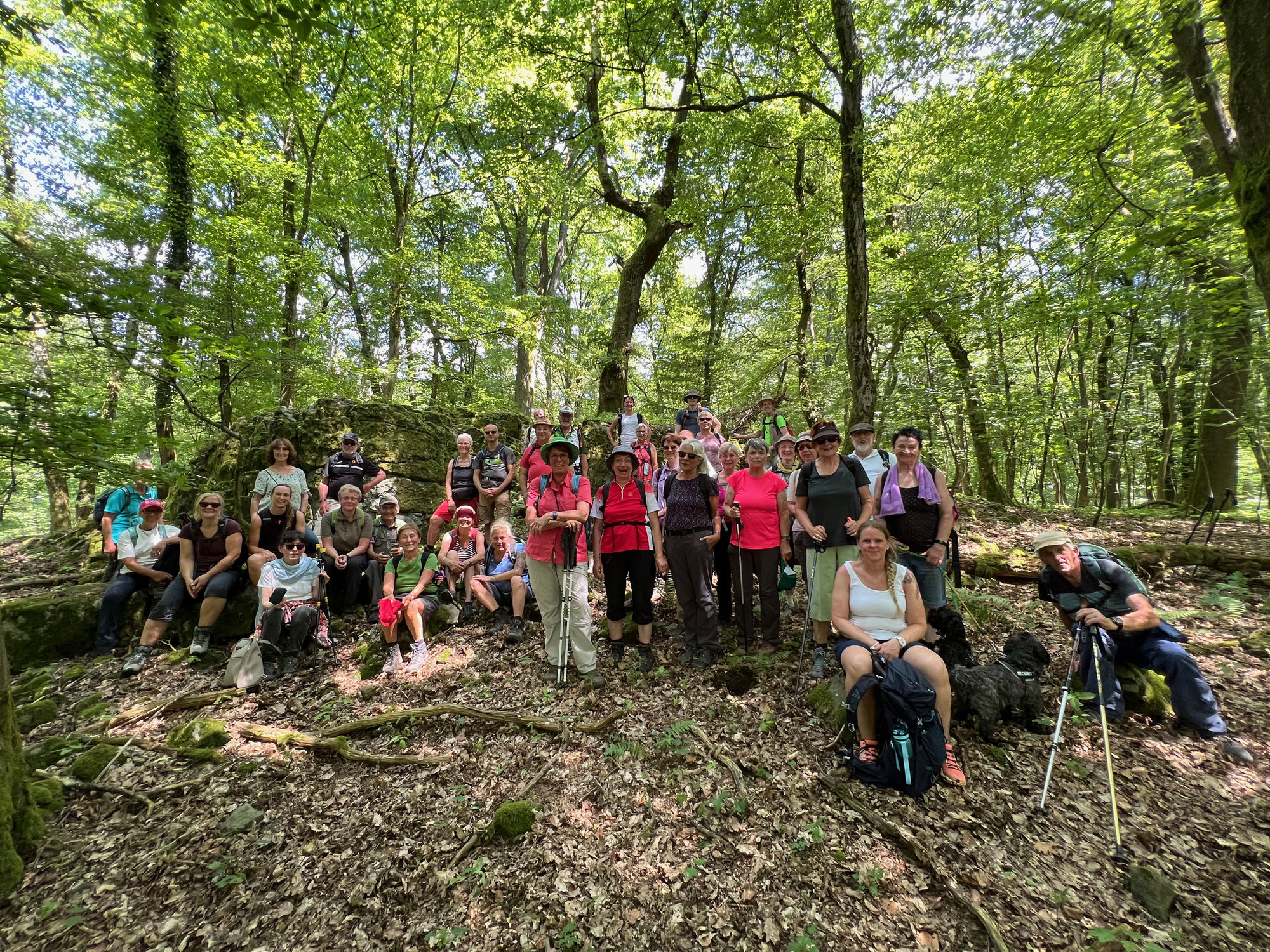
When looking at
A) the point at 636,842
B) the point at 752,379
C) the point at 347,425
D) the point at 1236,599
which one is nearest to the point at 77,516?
the point at 347,425

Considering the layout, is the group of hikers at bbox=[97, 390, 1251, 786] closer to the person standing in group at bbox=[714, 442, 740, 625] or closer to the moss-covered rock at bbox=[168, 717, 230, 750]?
the person standing in group at bbox=[714, 442, 740, 625]

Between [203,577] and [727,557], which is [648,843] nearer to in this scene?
[727,557]

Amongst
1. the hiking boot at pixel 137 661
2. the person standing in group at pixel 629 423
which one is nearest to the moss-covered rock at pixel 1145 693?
the person standing in group at pixel 629 423

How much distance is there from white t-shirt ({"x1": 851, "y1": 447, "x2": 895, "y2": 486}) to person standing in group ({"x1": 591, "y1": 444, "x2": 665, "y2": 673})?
248cm

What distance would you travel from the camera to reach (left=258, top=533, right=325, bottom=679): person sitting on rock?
17.8 ft

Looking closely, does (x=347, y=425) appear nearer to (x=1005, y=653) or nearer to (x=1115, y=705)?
(x=1005, y=653)

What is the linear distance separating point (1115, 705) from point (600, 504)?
494 cm

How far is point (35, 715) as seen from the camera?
4633 millimetres

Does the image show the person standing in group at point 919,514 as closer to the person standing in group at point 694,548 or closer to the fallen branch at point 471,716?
the person standing in group at point 694,548

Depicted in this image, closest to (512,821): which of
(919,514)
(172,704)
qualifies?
(172,704)

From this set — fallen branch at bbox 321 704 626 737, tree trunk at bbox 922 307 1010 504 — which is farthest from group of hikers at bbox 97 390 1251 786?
tree trunk at bbox 922 307 1010 504

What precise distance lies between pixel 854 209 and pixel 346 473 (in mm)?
8322

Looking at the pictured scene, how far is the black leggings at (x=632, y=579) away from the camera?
5.25 meters

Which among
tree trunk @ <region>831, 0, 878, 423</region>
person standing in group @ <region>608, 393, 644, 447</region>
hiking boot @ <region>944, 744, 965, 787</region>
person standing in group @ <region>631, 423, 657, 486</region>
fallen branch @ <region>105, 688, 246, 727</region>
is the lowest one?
hiking boot @ <region>944, 744, 965, 787</region>
